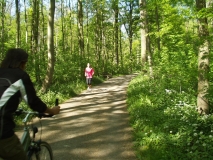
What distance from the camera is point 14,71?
258 cm

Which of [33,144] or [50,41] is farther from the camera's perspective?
[50,41]

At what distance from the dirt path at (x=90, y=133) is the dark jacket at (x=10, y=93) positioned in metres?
3.29

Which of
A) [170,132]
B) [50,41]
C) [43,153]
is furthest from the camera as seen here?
[50,41]

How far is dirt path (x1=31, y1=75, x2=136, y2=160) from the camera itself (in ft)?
19.1

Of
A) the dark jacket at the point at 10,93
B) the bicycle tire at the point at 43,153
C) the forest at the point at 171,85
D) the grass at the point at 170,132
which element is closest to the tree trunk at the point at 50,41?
the forest at the point at 171,85

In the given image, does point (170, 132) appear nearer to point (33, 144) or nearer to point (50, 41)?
point (33, 144)

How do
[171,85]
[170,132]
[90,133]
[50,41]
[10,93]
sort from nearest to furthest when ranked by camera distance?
[10,93]
[170,132]
[90,133]
[50,41]
[171,85]

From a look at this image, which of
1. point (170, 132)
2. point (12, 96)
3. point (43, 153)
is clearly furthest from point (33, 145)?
point (170, 132)

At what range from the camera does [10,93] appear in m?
2.47

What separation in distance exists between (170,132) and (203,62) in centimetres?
341

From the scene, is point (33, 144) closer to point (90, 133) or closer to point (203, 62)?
point (90, 133)

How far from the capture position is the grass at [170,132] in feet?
17.3

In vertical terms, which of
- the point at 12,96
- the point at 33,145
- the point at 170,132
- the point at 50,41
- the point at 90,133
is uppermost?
the point at 50,41

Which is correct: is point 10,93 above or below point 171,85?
above
